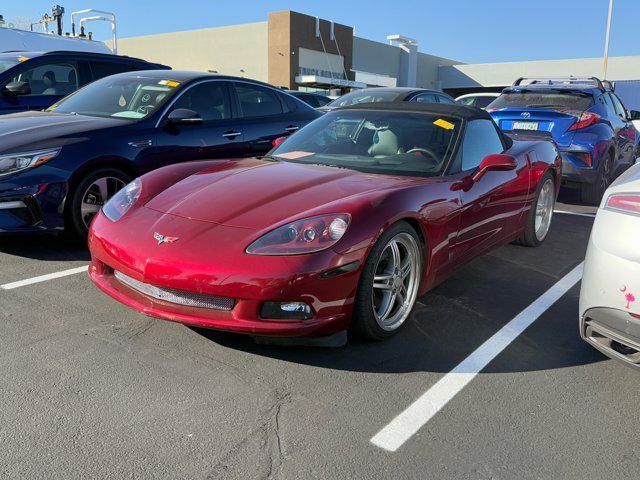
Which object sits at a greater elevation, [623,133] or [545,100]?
[545,100]

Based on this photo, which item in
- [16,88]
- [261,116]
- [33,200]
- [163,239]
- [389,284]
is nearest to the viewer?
[163,239]

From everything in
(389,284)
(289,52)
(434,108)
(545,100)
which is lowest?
(389,284)

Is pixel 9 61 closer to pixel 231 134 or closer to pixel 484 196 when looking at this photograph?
pixel 231 134

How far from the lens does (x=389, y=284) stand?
3.18 meters

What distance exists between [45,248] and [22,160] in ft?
2.61

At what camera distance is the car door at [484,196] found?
3775mm

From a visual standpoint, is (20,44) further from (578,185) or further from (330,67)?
(330,67)

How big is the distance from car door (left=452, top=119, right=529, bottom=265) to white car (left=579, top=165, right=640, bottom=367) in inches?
44.6

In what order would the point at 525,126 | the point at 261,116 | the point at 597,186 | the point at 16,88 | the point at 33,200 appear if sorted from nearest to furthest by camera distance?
the point at 33,200, the point at 261,116, the point at 16,88, the point at 597,186, the point at 525,126

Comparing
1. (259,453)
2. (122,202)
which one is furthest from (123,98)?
(259,453)

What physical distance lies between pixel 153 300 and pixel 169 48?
42658 mm

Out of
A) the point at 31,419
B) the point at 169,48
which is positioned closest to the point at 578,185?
the point at 31,419

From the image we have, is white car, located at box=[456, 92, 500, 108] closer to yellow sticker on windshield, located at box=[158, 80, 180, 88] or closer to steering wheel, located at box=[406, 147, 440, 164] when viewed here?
yellow sticker on windshield, located at box=[158, 80, 180, 88]

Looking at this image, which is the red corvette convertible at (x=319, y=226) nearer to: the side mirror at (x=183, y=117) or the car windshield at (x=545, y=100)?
the side mirror at (x=183, y=117)
